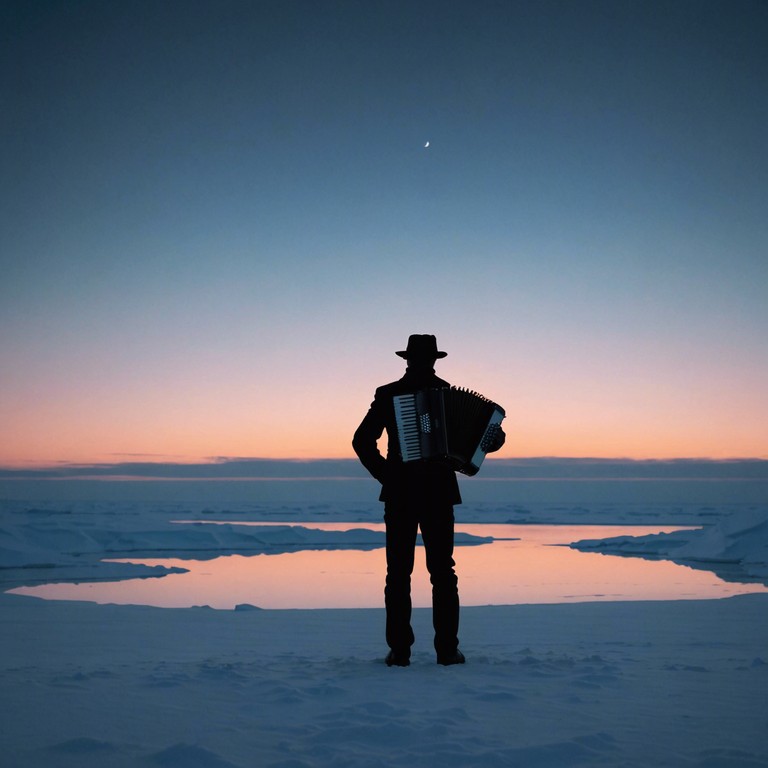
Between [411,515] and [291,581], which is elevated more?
[411,515]

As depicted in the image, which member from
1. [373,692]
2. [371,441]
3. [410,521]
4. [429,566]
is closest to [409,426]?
[371,441]

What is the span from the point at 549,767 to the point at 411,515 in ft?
7.50

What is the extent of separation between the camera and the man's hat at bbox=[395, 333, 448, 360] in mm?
5375

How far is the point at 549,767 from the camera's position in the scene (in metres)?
3.09

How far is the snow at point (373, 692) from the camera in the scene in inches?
128

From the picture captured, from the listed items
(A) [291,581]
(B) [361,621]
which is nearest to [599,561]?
(A) [291,581]

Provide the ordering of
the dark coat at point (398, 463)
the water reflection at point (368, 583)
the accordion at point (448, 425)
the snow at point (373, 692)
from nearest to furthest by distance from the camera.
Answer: the snow at point (373, 692) < the accordion at point (448, 425) < the dark coat at point (398, 463) < the water reflection at point (368, 583)

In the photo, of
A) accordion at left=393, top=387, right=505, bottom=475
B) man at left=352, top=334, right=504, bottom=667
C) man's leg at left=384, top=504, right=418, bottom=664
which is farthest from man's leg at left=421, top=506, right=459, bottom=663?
accordion at left=393, top=387, right=505, bottom=475

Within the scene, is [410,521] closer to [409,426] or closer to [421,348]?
[409,426]

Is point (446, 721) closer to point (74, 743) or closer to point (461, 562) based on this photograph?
point (74, 743)

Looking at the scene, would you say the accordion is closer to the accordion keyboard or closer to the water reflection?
the accordion keyboard

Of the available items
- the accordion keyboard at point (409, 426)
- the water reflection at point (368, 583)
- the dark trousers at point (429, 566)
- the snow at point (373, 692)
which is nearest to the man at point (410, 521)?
the dark trousers at point (429, 566)

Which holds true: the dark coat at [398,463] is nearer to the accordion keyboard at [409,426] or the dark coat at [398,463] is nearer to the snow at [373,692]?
the accordion keyboard at [409,426]

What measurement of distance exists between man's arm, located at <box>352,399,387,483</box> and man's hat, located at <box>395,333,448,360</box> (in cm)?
42
